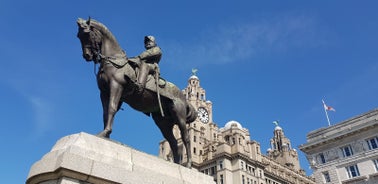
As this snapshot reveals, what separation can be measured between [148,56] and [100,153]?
158 inches

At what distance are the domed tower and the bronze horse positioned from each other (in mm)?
109750

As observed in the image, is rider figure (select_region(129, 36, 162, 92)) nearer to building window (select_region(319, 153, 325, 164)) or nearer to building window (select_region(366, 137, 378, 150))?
building window (select_region(366, 137, 378, 150))

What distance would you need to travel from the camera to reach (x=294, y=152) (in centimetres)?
12219

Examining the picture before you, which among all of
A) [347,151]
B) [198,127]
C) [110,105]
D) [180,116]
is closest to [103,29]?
[110,105]

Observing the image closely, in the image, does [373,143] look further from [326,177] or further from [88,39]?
[88,39]

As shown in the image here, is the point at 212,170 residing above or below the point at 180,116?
above

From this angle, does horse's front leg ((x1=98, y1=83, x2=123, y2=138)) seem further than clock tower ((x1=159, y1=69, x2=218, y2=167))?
No

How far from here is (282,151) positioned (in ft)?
395

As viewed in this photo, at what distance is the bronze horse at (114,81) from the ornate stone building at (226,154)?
51055 millimetres

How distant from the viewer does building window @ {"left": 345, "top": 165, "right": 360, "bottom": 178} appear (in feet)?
140

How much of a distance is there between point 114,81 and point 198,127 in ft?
287

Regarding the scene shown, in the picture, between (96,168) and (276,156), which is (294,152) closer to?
(276,156)

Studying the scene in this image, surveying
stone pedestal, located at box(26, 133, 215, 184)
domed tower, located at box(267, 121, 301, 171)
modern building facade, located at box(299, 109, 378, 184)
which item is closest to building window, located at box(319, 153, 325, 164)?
modern building facade, located at box(299, 109, 378, 184)

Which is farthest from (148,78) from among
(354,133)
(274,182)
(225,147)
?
(274,182)
